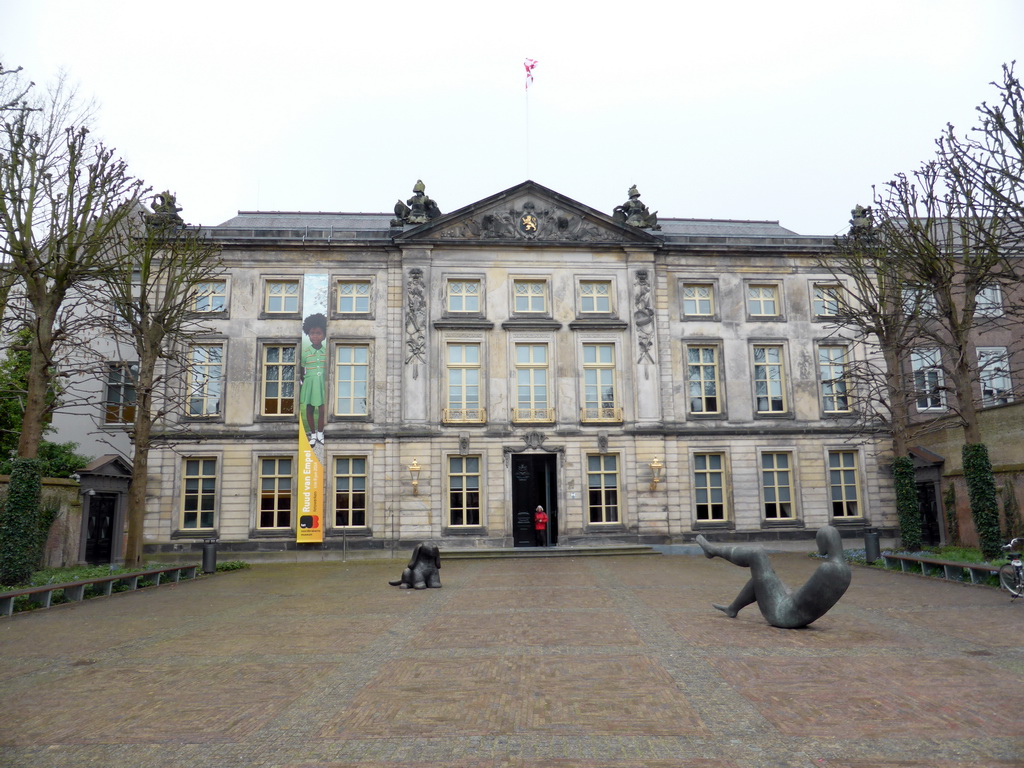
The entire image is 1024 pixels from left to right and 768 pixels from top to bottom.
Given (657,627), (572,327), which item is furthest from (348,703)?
(572,327)

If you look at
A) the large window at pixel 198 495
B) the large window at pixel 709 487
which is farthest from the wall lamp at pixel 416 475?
the large window at pixel 709 487

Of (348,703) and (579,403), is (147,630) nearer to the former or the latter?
(348,703)

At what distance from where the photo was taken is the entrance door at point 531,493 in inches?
1151

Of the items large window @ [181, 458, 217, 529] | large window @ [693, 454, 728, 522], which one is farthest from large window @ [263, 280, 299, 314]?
large window @ [693, 454, 728, 522]

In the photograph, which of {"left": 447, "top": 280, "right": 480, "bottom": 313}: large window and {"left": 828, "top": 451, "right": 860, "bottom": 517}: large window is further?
{"left": 828, "top": 451, "right": 860, "bottom": 517}: large window

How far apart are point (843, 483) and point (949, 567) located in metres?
12.7

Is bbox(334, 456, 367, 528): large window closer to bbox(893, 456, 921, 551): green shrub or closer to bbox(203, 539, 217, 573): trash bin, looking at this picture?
bbox(203, 539, 217, 573): trash bin

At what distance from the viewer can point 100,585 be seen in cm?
1744

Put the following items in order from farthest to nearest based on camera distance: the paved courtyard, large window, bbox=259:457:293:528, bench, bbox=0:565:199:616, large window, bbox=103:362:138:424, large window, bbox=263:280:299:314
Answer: large window, bbox=103:362:138:424, large window, bbox=263:280:299:314, large window, bbox=259:457:293:528, bench, bbox=0:565:199:616, the paved courtyard

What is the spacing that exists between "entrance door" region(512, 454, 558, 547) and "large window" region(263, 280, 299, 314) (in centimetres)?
1073

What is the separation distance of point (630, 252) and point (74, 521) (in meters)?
22.7

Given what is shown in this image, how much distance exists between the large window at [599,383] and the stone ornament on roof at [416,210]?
27.5ft

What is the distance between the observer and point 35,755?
20.1 feet

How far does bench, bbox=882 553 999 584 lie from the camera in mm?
16000
